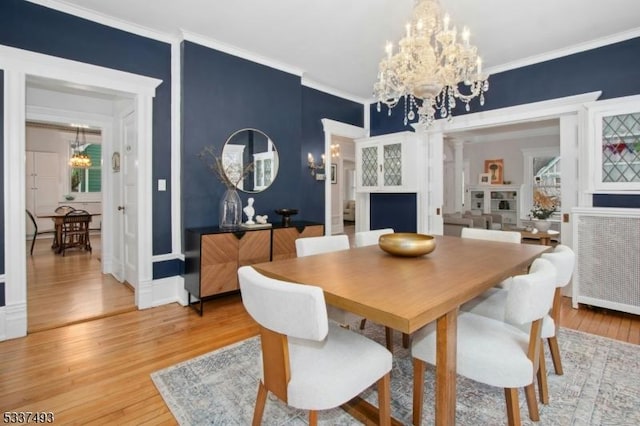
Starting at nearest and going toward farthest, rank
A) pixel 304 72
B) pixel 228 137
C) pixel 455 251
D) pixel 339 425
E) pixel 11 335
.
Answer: pixel 339 425
pixel 455 251
pixel 11 335
pixel 228 137
pixel 304 72

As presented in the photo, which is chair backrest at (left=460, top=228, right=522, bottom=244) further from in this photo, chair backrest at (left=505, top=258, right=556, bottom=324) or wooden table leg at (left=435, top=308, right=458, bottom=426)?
wooden table leg at (left=435, top=308, right=458, bottom=426)

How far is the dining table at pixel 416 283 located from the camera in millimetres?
1180

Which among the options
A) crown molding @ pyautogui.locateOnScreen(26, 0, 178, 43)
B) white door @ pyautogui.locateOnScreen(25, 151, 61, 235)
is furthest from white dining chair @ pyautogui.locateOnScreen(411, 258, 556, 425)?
white door @ pyautogui.locateOnScreen(25, 151, 61, 235)

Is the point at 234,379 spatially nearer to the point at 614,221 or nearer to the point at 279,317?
the point at 279,317

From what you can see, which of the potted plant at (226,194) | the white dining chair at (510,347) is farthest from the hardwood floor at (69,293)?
the white dining chair at (510,347)

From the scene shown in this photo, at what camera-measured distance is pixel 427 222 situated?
15.3 ft

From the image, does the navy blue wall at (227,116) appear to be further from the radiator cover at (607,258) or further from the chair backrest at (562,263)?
the radiator cover at (607,258)

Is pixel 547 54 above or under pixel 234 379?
above

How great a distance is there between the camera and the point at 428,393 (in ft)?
6.28

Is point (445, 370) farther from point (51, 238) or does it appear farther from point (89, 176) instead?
point (89, 176)

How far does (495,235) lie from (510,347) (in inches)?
61.7

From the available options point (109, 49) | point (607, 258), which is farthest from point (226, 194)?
point (607, 258)

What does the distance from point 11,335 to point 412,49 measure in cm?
382

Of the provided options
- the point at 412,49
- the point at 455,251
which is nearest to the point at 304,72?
the point at 412,49
